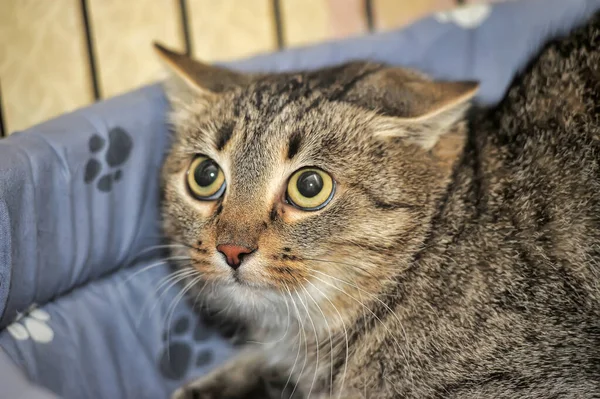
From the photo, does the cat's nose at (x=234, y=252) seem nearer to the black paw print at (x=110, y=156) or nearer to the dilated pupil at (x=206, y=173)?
the dilated pupil at (x=206, y=173)

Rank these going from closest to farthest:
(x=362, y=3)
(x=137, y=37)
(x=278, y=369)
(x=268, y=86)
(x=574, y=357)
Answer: (x=574, y=357)
(x=268, y=86)
(x=278, y=369)
(x=137, y=37)
(x=362, y=3)

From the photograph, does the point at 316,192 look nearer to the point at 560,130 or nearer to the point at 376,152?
the point at 376,152

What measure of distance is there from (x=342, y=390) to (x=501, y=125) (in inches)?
28.3

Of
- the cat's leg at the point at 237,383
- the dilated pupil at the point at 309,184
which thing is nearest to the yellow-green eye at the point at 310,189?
the dilated pupil at the point at 309,184

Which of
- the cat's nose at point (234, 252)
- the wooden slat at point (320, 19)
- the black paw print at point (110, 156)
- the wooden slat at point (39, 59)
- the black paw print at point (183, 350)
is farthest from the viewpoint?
the wooden slat at point (320, 19)

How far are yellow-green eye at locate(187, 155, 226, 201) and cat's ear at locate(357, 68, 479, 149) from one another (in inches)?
14.4

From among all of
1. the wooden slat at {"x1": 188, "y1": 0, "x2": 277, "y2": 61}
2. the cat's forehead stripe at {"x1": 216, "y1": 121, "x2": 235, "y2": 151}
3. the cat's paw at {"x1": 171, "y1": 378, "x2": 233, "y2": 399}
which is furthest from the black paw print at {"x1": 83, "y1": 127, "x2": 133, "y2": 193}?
the wooden slat at {"x1": 188, "y1": 0, "x2": 277, "y2": 61}

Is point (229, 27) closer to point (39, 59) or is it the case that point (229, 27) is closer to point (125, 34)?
point (125, 34)

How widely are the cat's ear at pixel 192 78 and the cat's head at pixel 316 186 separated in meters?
0.09

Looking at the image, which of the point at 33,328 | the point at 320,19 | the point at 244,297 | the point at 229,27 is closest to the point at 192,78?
the point at 244,297

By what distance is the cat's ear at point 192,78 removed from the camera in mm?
1551

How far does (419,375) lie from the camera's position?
1325 millimetres

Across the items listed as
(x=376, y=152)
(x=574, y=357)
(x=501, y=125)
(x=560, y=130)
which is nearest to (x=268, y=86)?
(x=376, y=152)

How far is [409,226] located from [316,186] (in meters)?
0.22
